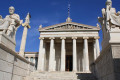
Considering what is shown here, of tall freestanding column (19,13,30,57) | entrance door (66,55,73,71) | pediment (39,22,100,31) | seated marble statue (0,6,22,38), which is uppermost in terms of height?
pediment (39,22,100,31)

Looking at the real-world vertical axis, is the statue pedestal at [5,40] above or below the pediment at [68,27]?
below

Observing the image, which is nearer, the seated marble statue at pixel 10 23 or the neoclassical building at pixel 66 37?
the seated marble statue at pixel 10 23

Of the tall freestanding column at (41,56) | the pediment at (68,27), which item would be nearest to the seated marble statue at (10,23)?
the tall freestanding column at (41,56)

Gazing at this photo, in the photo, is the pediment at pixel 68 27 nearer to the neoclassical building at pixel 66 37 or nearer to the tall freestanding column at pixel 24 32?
the neoclassical building at pixel 66 37

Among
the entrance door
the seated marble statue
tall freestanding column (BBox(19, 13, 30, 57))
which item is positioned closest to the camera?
the seated marble statue

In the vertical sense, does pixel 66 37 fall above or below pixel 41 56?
above

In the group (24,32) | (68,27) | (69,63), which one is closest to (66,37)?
(68,27)

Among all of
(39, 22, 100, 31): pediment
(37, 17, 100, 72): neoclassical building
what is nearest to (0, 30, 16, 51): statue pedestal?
(37, 17, 100, 72): neoclassical building

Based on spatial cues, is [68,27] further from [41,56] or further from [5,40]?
[5,40]

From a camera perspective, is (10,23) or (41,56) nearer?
(10,23)

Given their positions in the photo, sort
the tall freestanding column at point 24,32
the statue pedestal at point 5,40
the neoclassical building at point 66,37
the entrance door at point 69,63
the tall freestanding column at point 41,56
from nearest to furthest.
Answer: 1. the statue pedestal at point 5,40
2. the tall freestanding column at point 24,32
3. the tall freestanding column at point 41,56
4. the neoclassical building at point 66,37
5. the entrance door at point 69,63

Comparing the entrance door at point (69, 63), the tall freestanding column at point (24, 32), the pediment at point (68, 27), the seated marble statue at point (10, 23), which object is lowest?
the entrance door at point (69, 63)

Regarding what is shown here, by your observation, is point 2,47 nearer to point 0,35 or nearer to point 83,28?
point 0,35

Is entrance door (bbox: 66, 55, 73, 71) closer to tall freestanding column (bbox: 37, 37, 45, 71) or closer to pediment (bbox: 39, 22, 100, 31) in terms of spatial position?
tall freestanding column (bbox: 37, 37, 45, 71)
